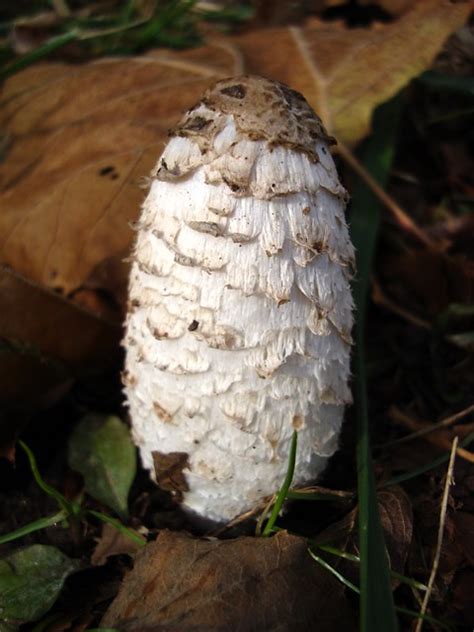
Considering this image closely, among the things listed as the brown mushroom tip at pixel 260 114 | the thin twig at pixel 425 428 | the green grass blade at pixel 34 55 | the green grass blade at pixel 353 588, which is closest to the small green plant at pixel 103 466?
the green grass blade at pixel 353 588

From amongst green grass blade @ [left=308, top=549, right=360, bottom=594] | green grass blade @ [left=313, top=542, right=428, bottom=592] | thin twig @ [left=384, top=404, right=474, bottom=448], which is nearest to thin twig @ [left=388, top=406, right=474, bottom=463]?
thin twig @ [left=384, top=404, right=474, bottom=448]

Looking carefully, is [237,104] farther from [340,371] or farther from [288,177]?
[340,371]

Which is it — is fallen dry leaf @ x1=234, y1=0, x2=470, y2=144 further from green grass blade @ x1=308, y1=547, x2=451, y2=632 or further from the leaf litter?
green grass blade @ x1=308, y1=547, x2=451, y2=632

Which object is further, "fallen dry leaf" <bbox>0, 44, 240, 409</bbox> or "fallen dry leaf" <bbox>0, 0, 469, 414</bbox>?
"fallen dry leaf" <bbox>0, 0, 469, 414</bbox>

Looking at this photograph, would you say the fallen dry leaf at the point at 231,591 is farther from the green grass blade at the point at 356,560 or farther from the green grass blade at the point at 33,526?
the green grass blade at the point at 33,526

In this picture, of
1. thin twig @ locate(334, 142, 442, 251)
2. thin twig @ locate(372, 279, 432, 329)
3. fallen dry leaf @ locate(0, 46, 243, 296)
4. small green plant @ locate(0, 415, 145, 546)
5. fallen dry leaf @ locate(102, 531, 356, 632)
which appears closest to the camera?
fallen dry leaf @ locate(102, 531, 356, 632)

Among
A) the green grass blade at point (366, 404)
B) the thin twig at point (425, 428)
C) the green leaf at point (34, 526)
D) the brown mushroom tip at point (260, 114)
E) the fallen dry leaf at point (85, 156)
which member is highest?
the brown mushroom tip at point (260, 114)
